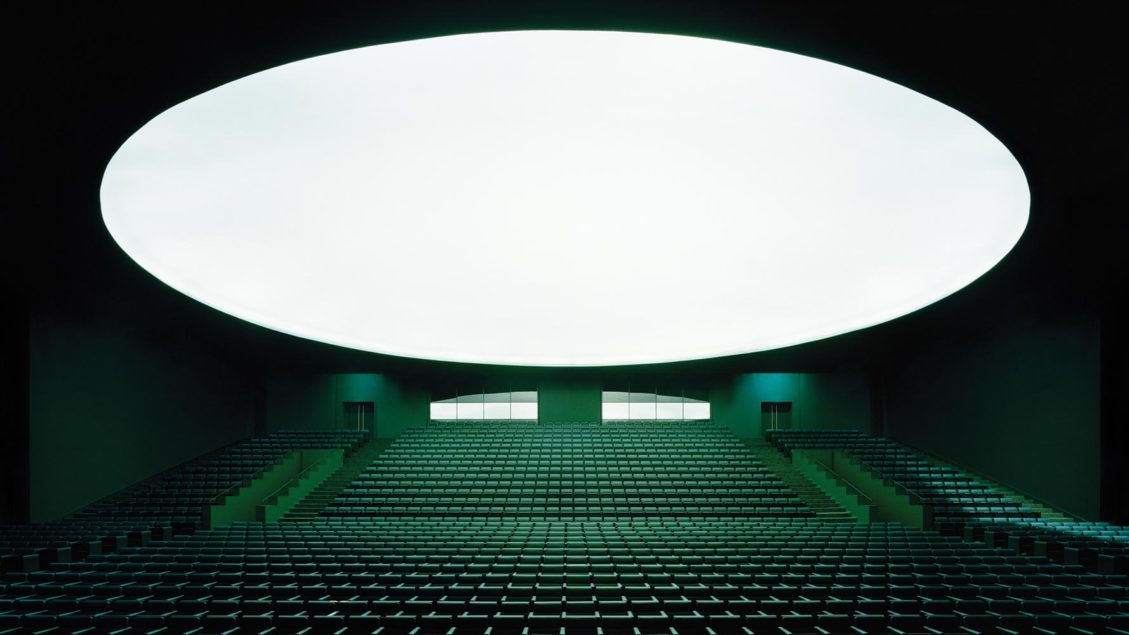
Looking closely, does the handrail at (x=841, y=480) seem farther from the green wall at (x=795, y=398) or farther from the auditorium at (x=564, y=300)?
the green wall at (x=795, y=398)

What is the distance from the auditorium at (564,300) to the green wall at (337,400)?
1268mm

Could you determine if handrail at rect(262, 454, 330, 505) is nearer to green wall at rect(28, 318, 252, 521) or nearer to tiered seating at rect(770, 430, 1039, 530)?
green wall at rect(28, 318, 252, 521)

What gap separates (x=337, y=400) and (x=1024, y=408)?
24156mm

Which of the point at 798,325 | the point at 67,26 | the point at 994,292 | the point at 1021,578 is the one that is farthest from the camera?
the point at 798,325

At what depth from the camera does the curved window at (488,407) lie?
1181 inches

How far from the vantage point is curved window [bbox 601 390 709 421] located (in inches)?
1184

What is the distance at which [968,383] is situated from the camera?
20578 millimetres

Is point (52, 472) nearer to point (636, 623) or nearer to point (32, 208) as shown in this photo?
point (32, 208)

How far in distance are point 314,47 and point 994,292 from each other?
14272mm

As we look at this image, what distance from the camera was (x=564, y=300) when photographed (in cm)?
1925

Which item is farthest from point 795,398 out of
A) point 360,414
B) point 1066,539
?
point 360,414

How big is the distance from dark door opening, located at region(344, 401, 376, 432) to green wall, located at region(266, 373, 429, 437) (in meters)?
0.16

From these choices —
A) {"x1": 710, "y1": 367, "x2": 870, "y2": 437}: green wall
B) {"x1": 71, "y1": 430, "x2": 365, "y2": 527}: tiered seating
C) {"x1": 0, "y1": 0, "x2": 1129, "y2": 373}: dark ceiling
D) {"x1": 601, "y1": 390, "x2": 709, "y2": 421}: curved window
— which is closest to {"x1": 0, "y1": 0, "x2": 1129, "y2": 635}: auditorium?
{"x1": 0, "y1": 0, "x2": 1129, "y2": 373}: dark ceiling

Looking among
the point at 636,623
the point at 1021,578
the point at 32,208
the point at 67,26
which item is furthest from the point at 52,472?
the point at 1021,578
